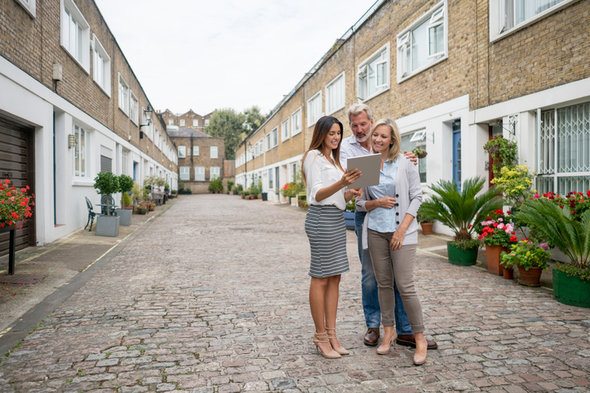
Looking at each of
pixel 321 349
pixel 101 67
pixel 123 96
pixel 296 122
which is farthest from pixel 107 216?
pixel 296 122

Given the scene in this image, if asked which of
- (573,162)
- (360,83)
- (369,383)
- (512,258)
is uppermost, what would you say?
(360,83)

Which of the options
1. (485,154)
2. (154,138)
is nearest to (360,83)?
(485,154)

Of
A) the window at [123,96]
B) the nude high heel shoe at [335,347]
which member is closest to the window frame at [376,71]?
the window at [123,96]

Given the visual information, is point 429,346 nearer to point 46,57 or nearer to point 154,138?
point 46,57

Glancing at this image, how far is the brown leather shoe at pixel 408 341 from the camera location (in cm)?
365

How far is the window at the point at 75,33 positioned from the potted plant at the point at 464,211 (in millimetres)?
9079

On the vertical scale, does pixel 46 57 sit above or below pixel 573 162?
above

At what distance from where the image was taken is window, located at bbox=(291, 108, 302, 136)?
2625 centimetres

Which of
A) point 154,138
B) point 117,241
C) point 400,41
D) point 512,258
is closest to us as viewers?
point 512,258

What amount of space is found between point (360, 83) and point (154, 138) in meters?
19.4

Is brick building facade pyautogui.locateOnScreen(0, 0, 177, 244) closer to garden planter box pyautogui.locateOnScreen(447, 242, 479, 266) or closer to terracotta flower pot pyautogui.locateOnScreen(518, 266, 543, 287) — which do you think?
garden planter box pyautogui.locateOnScreen(447, 242, 479, 266)

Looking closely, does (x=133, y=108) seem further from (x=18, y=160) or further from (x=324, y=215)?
(x=324, y=215)

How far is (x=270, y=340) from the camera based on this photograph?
3895 millimetres

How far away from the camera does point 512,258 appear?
19.2 ft
